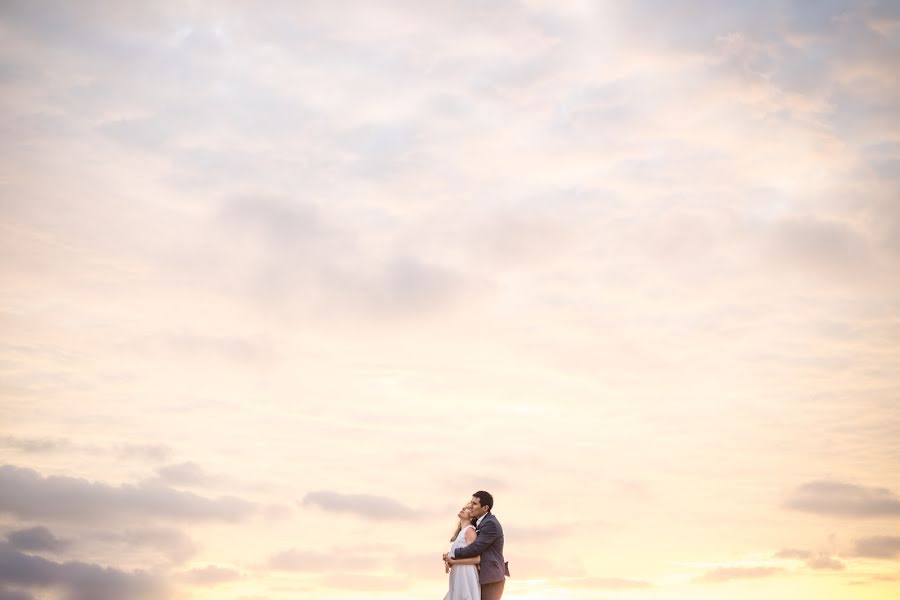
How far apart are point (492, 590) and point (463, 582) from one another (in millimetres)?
667

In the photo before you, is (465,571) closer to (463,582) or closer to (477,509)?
(463,582)

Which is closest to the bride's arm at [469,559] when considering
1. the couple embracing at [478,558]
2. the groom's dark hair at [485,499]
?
the couple embracing at [478,558]

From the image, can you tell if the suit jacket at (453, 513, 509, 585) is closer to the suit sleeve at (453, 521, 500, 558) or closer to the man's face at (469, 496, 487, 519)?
the suit sleeve at (453, 521, 500, 558)

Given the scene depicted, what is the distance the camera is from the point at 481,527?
86.2 ft

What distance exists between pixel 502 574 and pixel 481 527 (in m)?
1.15

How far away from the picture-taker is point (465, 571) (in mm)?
26359

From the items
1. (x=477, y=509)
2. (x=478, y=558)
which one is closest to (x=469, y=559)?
(x=478, y=558)

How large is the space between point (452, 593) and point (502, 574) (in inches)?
46.7

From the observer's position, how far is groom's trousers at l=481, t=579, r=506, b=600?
26.3 metres

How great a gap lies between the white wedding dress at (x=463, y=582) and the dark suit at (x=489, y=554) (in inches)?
6.3

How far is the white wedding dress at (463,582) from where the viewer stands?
26.2m

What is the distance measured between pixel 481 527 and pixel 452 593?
1625 millimetres

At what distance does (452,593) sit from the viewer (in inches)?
1040

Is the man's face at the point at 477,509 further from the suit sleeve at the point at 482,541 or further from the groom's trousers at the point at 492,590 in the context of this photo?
the groom's trousers at the point at 492,590
